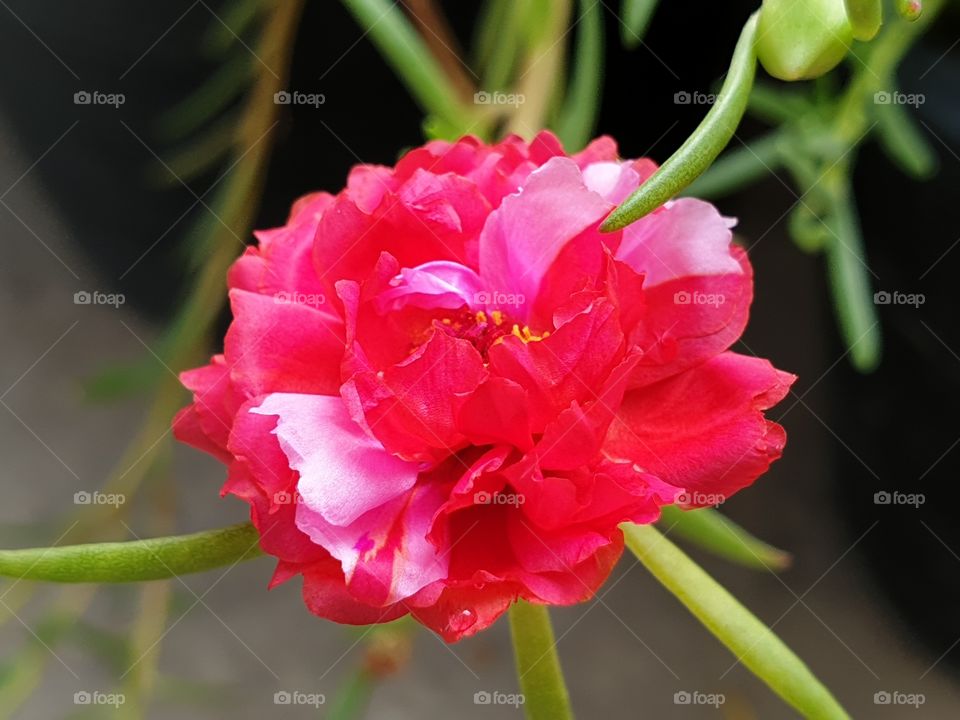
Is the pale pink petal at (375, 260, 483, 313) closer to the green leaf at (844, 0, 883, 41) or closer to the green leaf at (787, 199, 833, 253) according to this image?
the green leaf at (844, 0, 883, 41)

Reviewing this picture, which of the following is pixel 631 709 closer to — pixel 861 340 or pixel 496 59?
pixel 861 340

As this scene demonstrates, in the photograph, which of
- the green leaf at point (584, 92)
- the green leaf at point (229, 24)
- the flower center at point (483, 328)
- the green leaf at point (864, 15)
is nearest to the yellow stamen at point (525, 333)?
the flower center at point (483, 328)

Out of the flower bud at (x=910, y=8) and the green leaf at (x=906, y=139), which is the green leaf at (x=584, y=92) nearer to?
the green leaf at (x=906, y=139)

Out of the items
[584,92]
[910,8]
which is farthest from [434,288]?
[584,92]

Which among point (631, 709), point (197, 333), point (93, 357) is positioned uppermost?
point (197, 333)

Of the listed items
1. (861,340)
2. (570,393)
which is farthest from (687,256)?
(861,340)

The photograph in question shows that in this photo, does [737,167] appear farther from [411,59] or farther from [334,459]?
[334,459]
